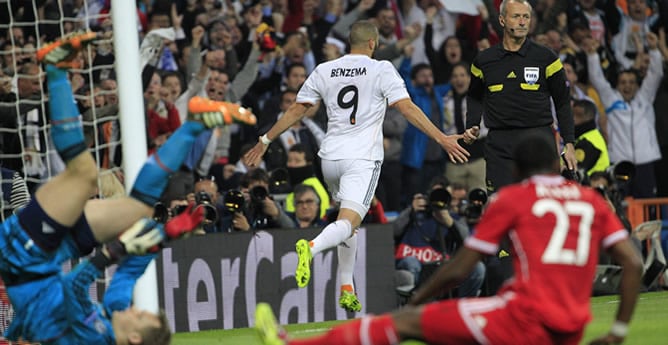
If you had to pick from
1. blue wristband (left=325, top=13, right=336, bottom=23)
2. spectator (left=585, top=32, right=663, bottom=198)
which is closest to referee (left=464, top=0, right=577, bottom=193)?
blue wristband (left=325, top=13, right=336, bottom=23)

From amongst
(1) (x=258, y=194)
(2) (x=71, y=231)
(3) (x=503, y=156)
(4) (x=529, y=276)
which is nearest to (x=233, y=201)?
(1) (x=258, y=194)

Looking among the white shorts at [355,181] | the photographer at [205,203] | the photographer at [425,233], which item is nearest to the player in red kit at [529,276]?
the white shorts at [355,181]

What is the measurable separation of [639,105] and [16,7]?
843cm

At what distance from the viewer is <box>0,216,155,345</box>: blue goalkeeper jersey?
26.1ft

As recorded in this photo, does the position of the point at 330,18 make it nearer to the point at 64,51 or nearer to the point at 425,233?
the point at 425,233

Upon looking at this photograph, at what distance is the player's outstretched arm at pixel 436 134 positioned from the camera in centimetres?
1059

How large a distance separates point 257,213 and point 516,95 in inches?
143

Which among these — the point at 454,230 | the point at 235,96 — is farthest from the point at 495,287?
the point at 235,96

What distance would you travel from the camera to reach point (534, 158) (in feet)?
20.9

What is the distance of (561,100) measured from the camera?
10.9m

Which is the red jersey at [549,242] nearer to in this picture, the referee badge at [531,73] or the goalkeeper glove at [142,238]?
the goalkeeper glove at [142,238]

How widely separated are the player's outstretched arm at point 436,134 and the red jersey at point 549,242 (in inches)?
165

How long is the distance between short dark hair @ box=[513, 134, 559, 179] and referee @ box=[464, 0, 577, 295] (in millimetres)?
4166

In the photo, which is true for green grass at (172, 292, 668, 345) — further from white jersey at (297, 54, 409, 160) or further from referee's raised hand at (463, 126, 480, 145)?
referee's raised hand at (463, 126, 480, 145)
